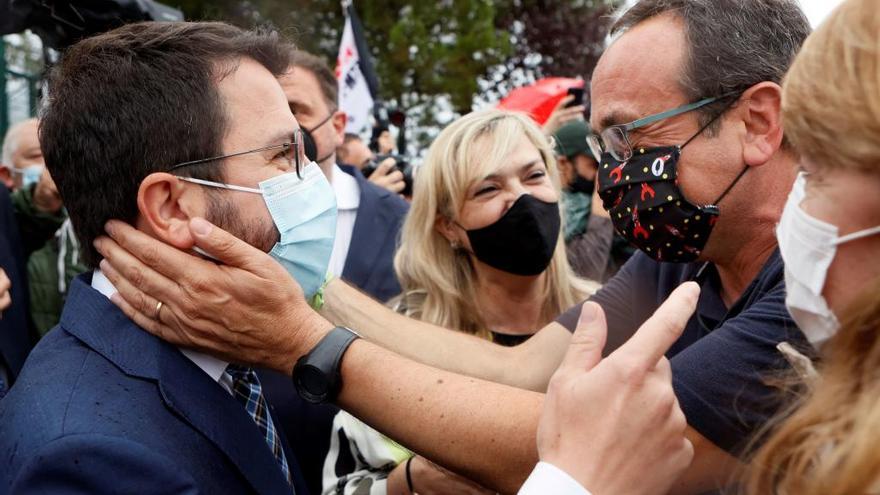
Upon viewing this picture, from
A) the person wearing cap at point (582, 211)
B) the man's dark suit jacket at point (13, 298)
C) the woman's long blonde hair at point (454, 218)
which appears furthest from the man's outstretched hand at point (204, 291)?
the person wearing cap at point (582, 211)

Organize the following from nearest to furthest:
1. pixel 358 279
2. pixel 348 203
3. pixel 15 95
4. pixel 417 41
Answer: pixel 358 279 → pixel 348 203 → pixel 15 95 → pixel 417 41

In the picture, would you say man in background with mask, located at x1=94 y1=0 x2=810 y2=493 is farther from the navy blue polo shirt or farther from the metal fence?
the metal fence

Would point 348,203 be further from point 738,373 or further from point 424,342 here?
point 738,373

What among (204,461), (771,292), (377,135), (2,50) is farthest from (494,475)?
(2,50)

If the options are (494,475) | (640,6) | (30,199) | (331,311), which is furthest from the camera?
(30,199)

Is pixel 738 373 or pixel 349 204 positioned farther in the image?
pixel 349 204

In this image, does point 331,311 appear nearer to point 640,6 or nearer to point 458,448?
point 458,448

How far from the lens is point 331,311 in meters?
3.15

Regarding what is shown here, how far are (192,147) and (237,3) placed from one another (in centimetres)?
1403

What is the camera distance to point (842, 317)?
4.76 feet

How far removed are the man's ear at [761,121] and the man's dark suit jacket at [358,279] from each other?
1.89m

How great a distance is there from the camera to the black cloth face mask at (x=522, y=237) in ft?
12.2

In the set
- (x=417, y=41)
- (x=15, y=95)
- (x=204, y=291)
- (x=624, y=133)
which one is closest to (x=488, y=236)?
(x=624, y=133)

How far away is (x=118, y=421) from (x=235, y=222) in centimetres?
62
